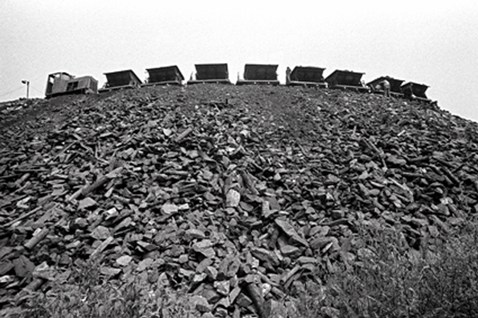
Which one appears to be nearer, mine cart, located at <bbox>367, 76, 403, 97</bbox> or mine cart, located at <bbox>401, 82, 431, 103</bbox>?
mine cart, located at <bbox>401, 82, 431, 103</bbox>

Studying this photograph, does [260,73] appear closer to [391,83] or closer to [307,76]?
[307,76]

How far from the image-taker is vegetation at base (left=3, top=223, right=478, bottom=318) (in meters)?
2.75

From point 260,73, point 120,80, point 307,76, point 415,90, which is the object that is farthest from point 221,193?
point 415,90

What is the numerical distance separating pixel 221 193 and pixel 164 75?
12.2 metres

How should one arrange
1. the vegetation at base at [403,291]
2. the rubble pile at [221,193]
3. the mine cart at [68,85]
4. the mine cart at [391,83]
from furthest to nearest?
1. the mine cart at [391,83]
2. the mine cart at [68,85]
3. the rubble pile at [221,193]
4. the vegetation at base at [403,291]

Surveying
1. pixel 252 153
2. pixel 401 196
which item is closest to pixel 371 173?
pixel 401 196

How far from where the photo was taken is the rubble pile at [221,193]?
186 inches

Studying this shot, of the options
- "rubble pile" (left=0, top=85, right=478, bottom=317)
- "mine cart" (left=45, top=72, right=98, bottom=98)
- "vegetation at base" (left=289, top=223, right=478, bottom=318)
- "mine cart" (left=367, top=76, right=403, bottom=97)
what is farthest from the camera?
"mine cart" (left=367, top=76, right=403, bottom=97)

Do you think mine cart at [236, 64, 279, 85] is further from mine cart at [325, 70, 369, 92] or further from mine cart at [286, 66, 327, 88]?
mine cart at [325, 70, 369, 92]

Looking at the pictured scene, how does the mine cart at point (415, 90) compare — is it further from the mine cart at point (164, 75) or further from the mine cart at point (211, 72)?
the mine cart at point (164, 75)

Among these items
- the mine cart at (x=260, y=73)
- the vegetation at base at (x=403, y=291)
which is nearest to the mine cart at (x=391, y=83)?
the mine cart at (x=260, y=73)

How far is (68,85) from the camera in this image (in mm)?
16250

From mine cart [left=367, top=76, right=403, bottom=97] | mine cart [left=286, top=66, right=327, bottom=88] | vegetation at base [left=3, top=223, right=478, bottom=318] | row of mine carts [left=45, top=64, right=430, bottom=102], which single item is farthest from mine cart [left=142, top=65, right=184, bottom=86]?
vegetation at base [left=3, top=223, right=478, bottom=318]

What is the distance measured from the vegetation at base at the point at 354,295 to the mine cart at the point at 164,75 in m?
13.7
